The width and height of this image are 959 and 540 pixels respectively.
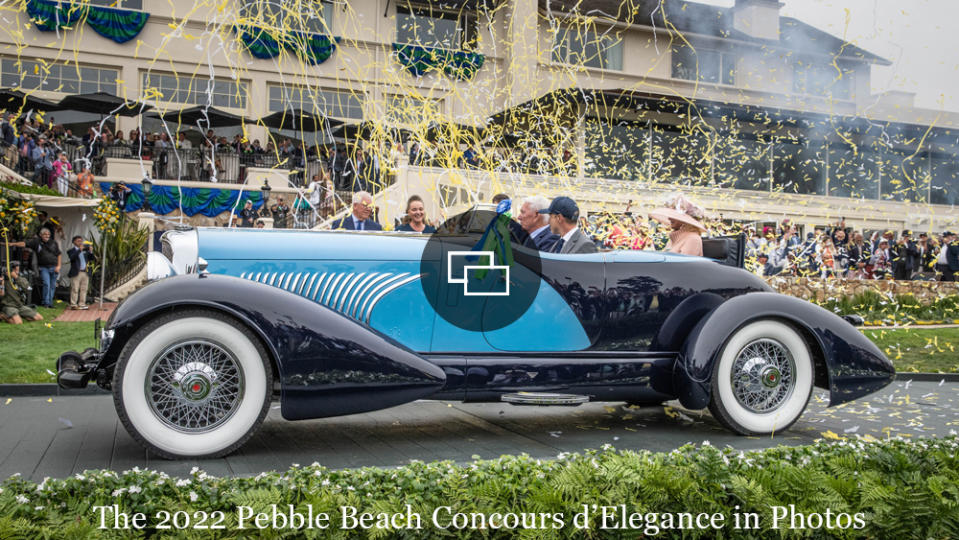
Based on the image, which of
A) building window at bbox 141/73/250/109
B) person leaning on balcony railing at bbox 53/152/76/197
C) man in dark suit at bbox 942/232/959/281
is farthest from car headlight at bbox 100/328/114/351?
building window at bbox 141/73/250/109

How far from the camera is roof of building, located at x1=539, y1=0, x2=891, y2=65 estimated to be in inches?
669

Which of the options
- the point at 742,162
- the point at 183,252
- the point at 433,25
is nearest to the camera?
the point at 183,252

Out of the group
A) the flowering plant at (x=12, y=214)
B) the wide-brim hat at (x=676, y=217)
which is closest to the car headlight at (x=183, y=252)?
the wide-brim hat at (x=676, y=217)

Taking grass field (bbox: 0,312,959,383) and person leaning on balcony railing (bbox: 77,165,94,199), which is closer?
grass field (bbox: 0,312,959,383)

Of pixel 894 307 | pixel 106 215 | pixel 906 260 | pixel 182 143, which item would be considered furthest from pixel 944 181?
pixel 106 215

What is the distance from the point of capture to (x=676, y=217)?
5.98 m

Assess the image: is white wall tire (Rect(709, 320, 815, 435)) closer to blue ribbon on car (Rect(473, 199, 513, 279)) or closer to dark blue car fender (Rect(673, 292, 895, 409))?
dark blue car fender (Rect(673, 292, 895, 409))

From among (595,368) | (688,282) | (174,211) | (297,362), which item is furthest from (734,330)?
(174,211)

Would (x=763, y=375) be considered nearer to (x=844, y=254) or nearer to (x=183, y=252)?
(x=183, y=252)

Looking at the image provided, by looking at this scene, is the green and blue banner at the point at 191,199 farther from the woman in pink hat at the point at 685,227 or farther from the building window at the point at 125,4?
the woman in pink hat at the point at 685,227

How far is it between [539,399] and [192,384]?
6.39ft

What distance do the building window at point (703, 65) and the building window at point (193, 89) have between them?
688 inches

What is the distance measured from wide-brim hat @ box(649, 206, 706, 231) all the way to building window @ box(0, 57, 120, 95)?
71.1 ft

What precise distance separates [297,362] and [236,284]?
535 mm
